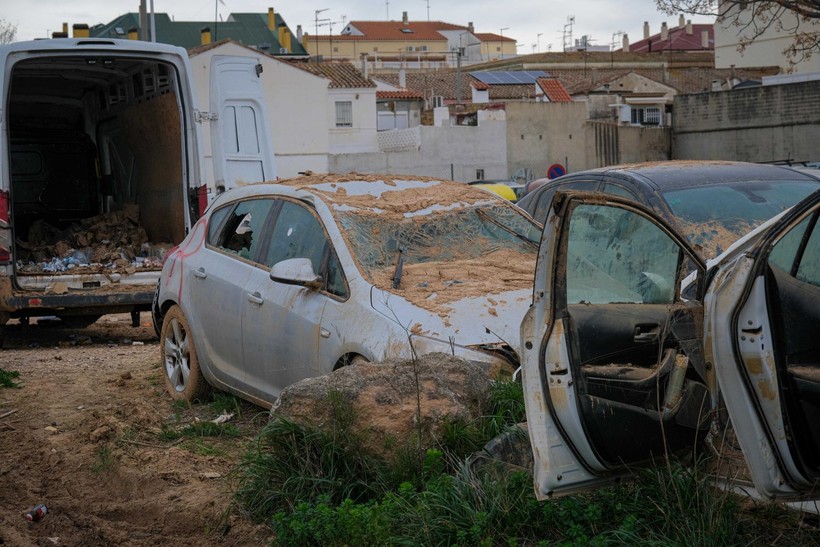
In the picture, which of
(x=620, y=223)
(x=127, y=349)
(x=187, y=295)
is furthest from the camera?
(x=127, y=349)

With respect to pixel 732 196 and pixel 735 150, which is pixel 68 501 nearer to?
pixel 732 196

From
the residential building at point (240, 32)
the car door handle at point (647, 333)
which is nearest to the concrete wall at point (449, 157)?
the residential building at point (240, 32)

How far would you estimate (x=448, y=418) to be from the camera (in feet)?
17.9

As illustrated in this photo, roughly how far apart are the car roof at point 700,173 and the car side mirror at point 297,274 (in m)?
2.94

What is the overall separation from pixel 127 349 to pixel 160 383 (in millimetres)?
2471

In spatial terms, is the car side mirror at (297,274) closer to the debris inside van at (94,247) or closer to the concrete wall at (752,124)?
the debris inside van at (94,247)

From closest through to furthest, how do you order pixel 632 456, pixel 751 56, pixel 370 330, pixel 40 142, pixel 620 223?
pixel 632 456, pixel 370 330, pixel 620 223, pixel 40 142, pixel 751 56

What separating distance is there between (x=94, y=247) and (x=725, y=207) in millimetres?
7869

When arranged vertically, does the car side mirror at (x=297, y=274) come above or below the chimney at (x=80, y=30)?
below

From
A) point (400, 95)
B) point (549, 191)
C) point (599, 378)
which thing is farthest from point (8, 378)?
point (400, 95)

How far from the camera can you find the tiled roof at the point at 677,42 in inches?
3678

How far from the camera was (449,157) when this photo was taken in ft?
169

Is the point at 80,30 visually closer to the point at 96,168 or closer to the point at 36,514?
the point at 96,168

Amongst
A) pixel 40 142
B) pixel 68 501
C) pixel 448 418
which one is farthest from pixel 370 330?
pixel 40 142
